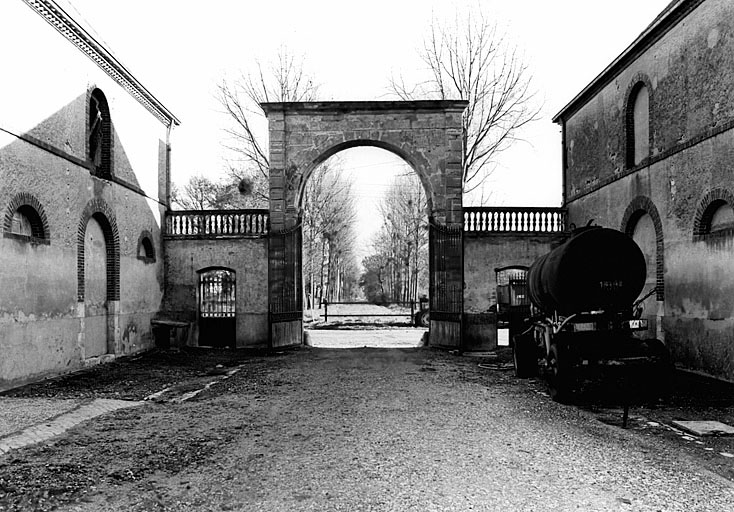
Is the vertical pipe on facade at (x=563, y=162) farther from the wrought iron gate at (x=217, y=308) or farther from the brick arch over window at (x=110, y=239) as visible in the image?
the brick arch over window at (x=110, y=239)

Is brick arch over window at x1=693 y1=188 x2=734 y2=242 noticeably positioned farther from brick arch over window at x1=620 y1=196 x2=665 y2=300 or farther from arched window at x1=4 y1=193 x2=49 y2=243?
arched window at x1=4 y1=193 x2=49 y2=243

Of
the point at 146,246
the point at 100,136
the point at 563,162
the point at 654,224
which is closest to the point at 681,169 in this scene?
the point at 654,224

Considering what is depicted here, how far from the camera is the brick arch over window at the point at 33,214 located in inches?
448

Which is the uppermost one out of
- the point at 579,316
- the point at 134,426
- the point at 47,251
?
the point at 47,251

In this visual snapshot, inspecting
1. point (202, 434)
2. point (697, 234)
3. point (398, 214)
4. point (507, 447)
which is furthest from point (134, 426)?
point (398, 214)

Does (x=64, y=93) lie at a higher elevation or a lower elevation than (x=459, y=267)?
higher

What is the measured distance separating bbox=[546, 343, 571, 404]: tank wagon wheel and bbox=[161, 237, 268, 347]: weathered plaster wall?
11.0 m

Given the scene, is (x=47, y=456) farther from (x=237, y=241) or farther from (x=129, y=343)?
(x=237, y=241)

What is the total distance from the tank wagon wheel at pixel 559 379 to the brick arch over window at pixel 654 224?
5060 mm

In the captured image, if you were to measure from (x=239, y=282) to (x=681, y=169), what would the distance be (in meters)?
12.7

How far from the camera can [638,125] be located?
15.5 metres

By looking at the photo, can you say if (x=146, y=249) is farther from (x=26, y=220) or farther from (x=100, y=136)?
(x=26, y=220)

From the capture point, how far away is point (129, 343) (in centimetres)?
1684

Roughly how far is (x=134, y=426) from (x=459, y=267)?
466 inches
